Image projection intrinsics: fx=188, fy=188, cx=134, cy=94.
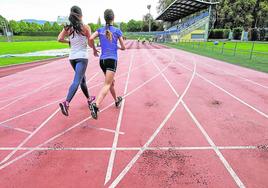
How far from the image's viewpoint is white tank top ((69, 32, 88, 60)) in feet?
12.1

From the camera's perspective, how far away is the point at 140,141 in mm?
3164

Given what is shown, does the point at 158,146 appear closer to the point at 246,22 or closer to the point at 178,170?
the point at 178,170

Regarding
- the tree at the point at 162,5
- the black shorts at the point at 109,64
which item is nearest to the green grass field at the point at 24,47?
the black shorts at the point at 109,64

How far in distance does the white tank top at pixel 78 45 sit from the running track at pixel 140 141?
Result: 1.34m

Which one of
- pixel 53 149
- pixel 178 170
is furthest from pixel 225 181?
pixel 53 149

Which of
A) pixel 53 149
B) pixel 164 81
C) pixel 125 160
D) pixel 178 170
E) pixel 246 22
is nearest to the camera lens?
pixel 178 170

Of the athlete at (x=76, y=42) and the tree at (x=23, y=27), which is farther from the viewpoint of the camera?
the tree at (x=23, y=27)

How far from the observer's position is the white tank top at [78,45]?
368 centimetres

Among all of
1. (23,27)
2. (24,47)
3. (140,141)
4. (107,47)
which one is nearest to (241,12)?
(24,47)

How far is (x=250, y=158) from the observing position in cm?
270

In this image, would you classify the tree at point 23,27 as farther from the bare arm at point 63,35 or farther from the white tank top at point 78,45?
the white tank top at point 78,45

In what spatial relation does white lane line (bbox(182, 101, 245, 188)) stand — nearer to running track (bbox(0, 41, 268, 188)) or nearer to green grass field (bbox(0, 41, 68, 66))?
running track (bbox(0, 41, 268, 188))

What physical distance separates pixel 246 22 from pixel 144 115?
182 ft

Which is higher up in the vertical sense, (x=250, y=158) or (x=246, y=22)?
(x=246, y=22)
